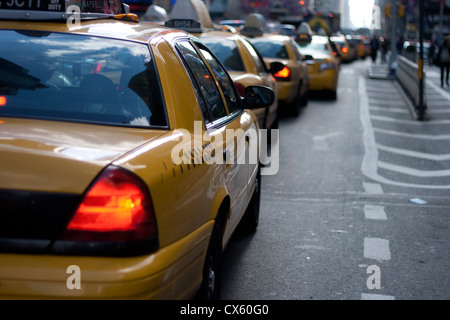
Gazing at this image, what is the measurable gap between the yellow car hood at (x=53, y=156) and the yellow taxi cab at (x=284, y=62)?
39.0 feet

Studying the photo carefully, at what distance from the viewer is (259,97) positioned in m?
6.30

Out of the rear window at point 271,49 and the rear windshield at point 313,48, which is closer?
the rear window at point 271,49

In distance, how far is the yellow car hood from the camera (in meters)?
3.03

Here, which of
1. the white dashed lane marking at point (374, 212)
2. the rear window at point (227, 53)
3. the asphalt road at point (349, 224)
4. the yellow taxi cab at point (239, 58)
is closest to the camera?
the asphalt road at point (349, 224)

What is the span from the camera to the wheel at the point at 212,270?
157 inches

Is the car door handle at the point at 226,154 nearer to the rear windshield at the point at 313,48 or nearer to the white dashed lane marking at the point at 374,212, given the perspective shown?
the white dashed lane marking at the point at 374,212

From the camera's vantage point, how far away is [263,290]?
5.31m

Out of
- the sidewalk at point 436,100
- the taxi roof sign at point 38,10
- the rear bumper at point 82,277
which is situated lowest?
the sidewalk at point 436,100

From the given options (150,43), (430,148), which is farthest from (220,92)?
(430,148)

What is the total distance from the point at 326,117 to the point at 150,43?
13237 mm

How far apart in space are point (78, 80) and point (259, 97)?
8.20 feet

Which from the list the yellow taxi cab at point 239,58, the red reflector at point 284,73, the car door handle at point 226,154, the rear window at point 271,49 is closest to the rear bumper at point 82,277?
the car door handle at point 226,154

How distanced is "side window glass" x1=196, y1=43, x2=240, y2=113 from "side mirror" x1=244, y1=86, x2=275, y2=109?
0.20m

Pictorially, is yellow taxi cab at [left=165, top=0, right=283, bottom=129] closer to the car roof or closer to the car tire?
the car roof
